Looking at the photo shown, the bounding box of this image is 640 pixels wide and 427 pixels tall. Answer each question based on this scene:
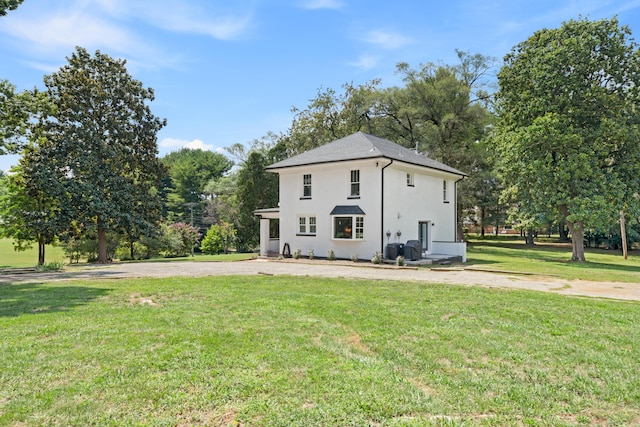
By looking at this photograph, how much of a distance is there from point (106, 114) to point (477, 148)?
2663 cm

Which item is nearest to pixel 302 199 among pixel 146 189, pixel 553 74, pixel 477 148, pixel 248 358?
pixel 146 189

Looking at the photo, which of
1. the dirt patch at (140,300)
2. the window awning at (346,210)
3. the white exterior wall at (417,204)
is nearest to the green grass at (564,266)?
the white exterior wall at (417,204)

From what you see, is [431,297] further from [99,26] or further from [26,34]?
[26,34]

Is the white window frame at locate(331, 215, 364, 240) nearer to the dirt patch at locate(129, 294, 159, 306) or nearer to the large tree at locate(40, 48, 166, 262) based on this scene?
the large tree at locate(40, 48, 166, 262)

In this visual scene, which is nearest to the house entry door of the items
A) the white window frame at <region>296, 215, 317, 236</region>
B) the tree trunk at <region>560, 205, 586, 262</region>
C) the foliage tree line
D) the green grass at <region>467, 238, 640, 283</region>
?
the green grass at <region>467, 238, 640, 283</region>

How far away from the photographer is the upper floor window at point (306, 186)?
68.1ft

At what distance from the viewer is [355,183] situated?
62.8 feet

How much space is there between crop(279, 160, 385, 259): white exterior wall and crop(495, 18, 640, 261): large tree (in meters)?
8.86

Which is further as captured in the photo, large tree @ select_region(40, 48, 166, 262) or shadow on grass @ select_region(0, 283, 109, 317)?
large tree @ select_region(40, 48, 166, 262)

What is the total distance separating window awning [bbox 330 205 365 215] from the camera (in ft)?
61.3

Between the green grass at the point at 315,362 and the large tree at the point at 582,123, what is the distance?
14.2 m

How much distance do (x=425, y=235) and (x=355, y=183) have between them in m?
5.25

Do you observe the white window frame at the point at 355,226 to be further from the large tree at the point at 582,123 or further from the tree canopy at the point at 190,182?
the tree canopy at the point at 190,182

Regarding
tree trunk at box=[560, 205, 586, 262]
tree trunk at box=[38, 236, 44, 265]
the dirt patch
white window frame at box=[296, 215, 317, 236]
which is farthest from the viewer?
tree trunk at box=[560, 205, 586, 262]
